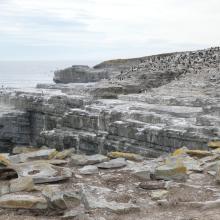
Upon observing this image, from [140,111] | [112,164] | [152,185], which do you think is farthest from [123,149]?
[152,185]

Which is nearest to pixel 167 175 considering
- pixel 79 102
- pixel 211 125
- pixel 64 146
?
pixel 211 125

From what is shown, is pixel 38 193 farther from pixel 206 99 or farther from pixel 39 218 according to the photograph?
pixel 206 99

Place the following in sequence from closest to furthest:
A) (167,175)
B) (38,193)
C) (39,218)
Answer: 1. (39,218)
2. (38,193)
3. (167,175)

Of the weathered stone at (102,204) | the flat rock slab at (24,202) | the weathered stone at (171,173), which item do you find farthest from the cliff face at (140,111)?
the flat rock slab at (24,202)

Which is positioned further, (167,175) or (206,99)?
(206,99)

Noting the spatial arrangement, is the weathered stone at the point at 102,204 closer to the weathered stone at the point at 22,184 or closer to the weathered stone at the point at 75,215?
the weathered stone at the point at 75,215

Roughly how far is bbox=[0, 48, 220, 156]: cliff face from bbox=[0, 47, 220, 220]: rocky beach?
0.14 feet

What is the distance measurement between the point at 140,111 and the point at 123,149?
1.79 meters

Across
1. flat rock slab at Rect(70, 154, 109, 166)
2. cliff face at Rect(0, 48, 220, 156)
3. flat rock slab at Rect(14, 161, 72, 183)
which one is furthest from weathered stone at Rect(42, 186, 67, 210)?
cliff face at Rect(0, 48, 220, 156)

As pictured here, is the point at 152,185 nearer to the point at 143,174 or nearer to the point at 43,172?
the point at 143,174

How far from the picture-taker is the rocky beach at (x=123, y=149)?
23.0 feet

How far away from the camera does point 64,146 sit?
19.4 metres

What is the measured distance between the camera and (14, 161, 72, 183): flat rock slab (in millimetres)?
8102

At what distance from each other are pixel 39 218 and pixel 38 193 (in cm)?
84
